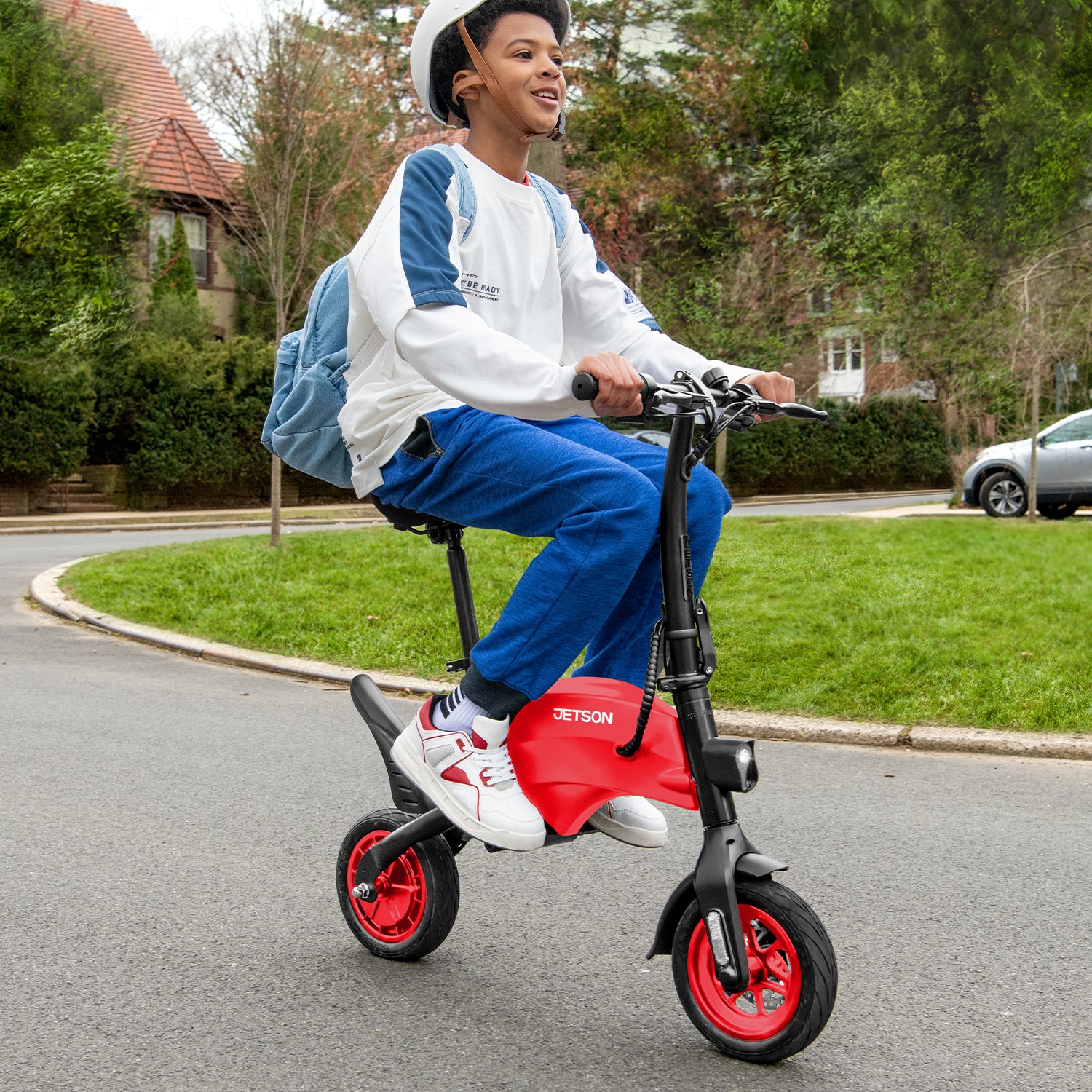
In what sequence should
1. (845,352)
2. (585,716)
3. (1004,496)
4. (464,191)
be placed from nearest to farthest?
(585,716) → (464,191) → (1004,496) → (845,352)

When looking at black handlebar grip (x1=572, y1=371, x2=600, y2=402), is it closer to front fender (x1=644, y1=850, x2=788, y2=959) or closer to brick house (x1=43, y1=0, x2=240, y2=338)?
front fender (x1=644, y1=850, x2=788, y2=959)

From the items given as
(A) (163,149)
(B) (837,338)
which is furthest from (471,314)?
(A) (163,149)

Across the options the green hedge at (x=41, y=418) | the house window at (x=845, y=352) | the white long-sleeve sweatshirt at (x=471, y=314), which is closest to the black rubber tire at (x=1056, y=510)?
the house window at (x=845, y=352)

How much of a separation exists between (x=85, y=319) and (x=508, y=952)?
23900 mm

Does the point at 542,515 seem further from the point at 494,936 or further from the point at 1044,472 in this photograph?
the point at 1044,472

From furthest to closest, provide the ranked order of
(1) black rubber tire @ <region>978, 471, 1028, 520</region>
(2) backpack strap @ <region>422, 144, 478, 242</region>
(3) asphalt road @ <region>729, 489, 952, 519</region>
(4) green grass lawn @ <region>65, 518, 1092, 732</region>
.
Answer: (3) asphalt road @ <region>729, 489, 952, 519</region> < (1) black rubber tire @ <region>978, 471, 1028, 520</region> < (4) green grass lawn @ <region>65, 518, 1092, 732</region> < (2) backpack strap @ <region>422, 144, 478, 242</region>

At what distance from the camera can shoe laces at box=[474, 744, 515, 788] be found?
2.71 metres

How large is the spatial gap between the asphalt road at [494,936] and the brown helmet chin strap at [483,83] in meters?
1.91

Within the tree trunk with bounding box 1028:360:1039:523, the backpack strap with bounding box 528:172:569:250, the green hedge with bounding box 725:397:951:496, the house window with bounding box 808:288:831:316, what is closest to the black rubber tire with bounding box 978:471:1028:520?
the tree trunk with bounding box 1028:360:1039:523

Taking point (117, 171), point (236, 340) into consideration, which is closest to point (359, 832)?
point (236, 340)

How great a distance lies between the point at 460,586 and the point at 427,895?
0.72m

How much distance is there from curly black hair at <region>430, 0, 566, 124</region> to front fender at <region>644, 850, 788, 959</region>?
5.70 feet

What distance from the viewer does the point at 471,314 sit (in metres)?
2.54

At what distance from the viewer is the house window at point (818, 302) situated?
17.7 metres
